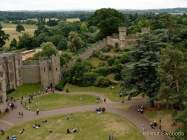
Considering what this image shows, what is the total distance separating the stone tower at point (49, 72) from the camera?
8744 cm

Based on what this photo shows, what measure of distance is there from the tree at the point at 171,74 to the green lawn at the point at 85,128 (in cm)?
713

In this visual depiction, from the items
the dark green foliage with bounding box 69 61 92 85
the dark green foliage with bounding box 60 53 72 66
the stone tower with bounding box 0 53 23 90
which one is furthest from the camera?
the dark green foliage with bounding box 60 53 72 66

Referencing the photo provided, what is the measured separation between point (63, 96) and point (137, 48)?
748 inches

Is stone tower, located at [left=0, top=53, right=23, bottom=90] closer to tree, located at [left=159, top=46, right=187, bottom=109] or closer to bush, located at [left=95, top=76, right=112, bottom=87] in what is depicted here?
bush, located at [left=95, top=76, right=112, bottom=87]

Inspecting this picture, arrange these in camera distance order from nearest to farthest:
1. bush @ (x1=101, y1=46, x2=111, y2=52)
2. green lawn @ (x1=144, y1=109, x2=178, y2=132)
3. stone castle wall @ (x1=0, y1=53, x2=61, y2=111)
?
green lawn @ (x1=144, y1=109, x2=178, y2=132)
stone castle wall @ (x1=0, y1=53, x2=61, y2=111)
bush @ (x1=101, y1=46, x2=111, y2=52)

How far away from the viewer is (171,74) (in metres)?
58.7

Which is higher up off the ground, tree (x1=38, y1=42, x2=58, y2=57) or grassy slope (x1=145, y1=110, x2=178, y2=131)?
tree (x1=38, y1=42, x2=58, y2=57)

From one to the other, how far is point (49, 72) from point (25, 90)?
6600mm

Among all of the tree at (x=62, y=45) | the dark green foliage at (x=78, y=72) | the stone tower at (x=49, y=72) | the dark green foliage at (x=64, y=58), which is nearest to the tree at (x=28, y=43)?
the tree at (x=62, y=45)

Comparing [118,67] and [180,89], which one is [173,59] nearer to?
[180,89]

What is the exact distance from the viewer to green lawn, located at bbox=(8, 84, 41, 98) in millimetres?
83412

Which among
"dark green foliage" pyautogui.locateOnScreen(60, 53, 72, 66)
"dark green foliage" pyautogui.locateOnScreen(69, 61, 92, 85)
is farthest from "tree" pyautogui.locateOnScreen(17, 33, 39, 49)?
"dark green foliage" pyautogui.locateOnScreen(69, 61, 92, 85)

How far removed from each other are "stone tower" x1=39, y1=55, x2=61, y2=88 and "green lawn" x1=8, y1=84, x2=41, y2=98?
186cm

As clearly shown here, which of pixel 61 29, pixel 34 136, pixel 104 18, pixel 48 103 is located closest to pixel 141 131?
pixel 34 136
